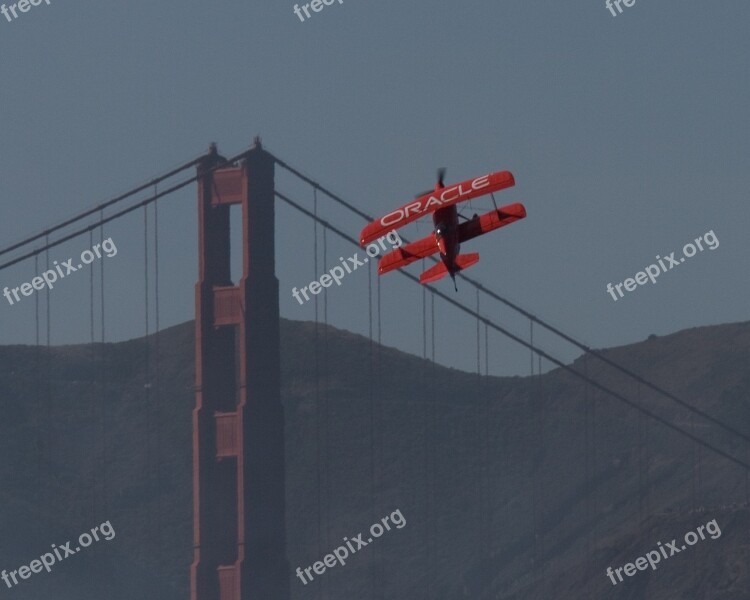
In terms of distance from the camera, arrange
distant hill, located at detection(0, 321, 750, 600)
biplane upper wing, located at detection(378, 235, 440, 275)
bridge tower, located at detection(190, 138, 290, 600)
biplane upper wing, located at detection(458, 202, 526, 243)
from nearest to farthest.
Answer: biplane upper wing, located at detection(458, 202, 526, 243) < biplane upper wing, located at detection(378, 235, 440, 275) < bridge tower, located at detection(190, 138, 290, 600) < distant hill, located at detection(0, 321, 750, 600)

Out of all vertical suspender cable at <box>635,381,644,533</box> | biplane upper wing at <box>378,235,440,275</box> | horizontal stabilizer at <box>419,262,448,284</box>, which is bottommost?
horizontal stabilizer at <box>419,262,448,284</box>

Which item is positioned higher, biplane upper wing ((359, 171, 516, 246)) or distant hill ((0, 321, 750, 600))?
distant hill ((0, 321, 750, 600))

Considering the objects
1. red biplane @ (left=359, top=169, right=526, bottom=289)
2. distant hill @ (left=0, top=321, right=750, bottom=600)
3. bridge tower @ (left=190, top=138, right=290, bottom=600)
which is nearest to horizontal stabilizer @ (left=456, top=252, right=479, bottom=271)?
red biplane @ (left=359, top=169, right=526, bottom=289)

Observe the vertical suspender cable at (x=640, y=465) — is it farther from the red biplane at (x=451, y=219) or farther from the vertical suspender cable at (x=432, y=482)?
the red biplane at (x=451, y=219)

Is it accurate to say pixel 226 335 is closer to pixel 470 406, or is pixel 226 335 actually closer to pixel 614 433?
pixel 614 433

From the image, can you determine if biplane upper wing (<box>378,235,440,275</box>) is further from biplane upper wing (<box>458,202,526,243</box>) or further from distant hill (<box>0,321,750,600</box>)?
distant hill (<box>0,321,750,600</box>)

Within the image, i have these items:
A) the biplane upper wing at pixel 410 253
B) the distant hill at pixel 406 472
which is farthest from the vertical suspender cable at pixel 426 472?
the biplane upper wing at pixel 410 253

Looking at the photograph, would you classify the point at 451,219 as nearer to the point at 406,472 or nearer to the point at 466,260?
the point at 466,260
